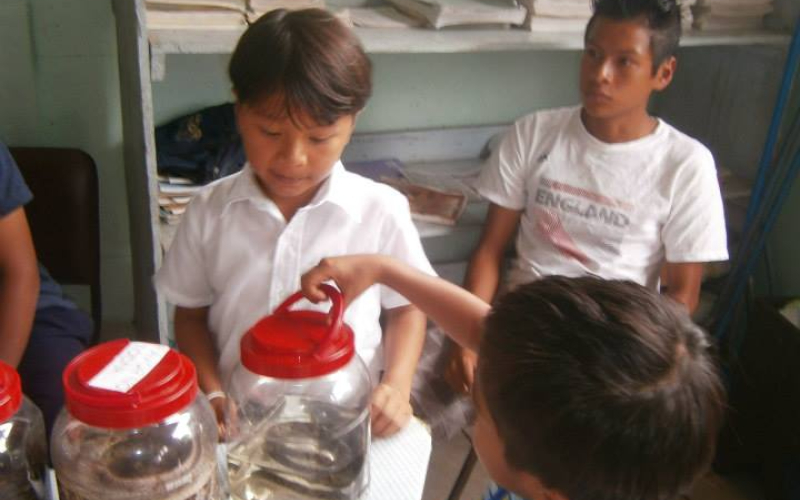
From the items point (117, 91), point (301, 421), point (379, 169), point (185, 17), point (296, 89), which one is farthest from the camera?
point (379, 169)

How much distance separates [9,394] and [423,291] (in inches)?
21.2

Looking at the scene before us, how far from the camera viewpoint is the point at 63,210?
66.4 inches

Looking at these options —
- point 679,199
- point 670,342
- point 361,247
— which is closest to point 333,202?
point 361,247

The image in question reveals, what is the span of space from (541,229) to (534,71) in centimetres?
81

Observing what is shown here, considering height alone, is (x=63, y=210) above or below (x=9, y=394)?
below

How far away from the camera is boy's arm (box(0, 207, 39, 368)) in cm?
129

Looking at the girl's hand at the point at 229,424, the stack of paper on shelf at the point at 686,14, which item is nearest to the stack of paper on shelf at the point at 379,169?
the stack of paper on shelf at the point at 686,14

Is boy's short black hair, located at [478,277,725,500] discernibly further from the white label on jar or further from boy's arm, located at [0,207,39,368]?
boy's arm, located at [0,207,39,368]

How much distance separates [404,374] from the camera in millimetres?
1145

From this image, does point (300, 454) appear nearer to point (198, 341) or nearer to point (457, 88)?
point (198, 341)

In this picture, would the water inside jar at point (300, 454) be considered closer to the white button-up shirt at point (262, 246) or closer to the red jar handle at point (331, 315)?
the red jar handle at point (331, 315)

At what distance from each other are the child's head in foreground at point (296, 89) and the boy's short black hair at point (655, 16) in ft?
2.62

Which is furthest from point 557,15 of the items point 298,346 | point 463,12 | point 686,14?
point 298,346

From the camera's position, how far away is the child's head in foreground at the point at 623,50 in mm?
1665
